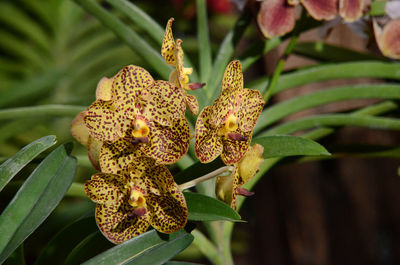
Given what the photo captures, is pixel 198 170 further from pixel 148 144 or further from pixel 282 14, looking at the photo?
pixel 282 14

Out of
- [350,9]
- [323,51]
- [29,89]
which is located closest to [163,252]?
[350,9]

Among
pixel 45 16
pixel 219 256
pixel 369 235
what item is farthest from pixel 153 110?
pixel 45 16

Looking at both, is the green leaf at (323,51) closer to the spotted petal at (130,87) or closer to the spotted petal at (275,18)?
the spotted petal at (275,18)

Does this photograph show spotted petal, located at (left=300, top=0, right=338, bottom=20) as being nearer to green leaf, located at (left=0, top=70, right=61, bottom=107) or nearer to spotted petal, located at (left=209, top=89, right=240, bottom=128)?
spotted petal, located at (left=209, top=89, right=240, bottom=128)

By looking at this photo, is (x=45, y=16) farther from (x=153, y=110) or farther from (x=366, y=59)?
(x=153, y=110)

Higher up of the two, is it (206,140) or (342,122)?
(206,140)

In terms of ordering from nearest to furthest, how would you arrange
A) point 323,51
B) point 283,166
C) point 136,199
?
point 136,199 → point 323,51 → point 283,166
